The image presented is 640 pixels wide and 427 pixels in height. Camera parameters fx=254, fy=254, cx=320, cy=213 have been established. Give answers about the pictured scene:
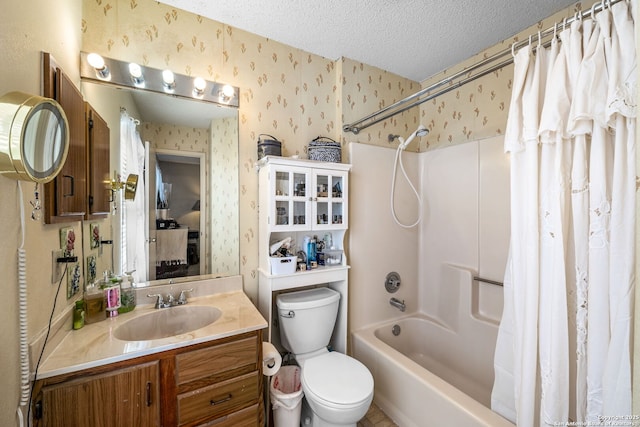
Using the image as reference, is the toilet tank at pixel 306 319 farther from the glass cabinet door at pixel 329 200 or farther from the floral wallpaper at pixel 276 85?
the glass cabinet door at pixel 329 200

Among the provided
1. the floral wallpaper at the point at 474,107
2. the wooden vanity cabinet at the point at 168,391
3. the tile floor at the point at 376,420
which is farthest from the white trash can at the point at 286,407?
the floral wallpaper at the point at 474,107

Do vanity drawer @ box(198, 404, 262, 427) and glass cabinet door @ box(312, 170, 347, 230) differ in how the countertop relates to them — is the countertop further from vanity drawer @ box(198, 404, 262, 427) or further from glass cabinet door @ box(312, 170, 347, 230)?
glass cabinet door @ box(312, 170, 347, 230)

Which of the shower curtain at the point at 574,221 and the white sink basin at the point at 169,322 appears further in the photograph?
the white sink basin at the point at 169,322

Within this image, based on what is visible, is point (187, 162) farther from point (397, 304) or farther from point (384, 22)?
point (397, 304)

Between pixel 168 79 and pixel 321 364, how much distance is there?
1.90 meters

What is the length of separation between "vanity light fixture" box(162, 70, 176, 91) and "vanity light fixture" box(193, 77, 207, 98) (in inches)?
4.6

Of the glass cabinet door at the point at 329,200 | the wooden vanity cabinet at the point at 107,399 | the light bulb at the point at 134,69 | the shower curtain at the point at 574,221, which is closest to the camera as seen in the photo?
the shower curtain at the point at 574,221

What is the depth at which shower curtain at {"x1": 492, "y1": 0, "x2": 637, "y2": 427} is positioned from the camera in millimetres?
774

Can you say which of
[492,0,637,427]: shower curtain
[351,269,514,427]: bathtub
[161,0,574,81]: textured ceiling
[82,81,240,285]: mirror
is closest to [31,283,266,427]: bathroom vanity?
[82,81,240,285]: mirror

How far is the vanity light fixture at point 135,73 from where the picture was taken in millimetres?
1402

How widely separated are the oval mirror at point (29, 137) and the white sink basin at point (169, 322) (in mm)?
851

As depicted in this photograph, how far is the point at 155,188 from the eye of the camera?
151cm

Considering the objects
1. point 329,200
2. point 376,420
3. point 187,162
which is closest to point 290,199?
point 329,200

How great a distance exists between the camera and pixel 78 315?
3.73 feet
